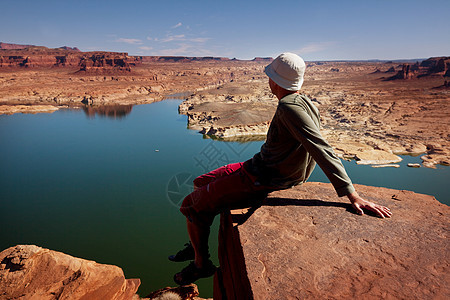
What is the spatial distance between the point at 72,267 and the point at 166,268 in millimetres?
2860

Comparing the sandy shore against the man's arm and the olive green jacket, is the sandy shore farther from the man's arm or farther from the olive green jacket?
the man's arm

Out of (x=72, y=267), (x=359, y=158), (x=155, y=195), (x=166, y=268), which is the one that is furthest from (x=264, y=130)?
(x=72, y=267)

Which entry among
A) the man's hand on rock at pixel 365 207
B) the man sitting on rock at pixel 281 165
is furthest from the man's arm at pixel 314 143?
the man's hand on rock at pixel 365 207

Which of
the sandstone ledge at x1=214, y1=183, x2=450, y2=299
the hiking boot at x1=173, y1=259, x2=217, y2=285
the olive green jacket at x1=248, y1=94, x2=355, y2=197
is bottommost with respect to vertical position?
the hiking boot at x1=173, y1=259, x2=217, y2=285

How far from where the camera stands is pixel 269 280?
1245 mm

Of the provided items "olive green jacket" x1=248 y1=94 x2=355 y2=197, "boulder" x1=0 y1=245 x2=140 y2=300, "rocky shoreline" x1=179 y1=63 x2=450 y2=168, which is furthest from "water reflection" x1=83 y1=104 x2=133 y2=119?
"olive green jacket" x1=248 y1=94 x2=355 y2=197

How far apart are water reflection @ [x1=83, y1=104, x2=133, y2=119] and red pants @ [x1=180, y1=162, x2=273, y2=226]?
91.1 feet

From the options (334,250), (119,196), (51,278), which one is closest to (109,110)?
(119,196)

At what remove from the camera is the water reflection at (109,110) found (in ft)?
91.5

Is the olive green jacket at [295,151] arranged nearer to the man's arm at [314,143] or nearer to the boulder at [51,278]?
the man's arm at [314,143]

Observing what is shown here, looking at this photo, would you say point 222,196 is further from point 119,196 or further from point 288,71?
point 119,196

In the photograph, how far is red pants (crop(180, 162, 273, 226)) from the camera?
1.77 m

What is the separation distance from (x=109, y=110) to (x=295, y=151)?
1308 inches

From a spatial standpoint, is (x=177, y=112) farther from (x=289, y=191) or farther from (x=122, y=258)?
(x=289, y=191)
